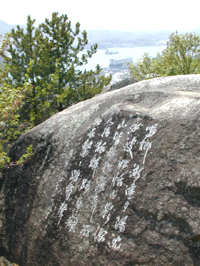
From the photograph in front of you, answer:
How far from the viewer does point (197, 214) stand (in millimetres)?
2965

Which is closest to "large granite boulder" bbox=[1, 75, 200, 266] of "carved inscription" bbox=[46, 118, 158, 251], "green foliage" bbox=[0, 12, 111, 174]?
"carved inscription" bbox=[46, 118, 158, 251]

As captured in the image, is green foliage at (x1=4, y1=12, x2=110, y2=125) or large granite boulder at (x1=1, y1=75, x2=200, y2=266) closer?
large granite boulder at (x1=1, y1=75, x2=200, y2=266)

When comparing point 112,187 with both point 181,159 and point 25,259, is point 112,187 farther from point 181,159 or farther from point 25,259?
point 25,259

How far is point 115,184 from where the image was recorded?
12.1 feet

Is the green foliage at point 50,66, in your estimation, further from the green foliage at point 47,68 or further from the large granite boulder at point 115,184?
the large granite boulder at point 115,184

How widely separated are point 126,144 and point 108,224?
1.11 metres

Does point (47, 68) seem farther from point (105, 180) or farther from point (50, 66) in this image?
point (105, 180)

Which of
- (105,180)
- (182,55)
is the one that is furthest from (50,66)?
(105,180)

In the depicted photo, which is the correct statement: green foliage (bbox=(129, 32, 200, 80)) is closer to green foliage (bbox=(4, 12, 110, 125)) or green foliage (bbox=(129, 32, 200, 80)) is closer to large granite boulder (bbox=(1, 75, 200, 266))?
green foliage (bbox=(4, 12, 110, 125))

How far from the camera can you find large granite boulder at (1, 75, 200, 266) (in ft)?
10.3

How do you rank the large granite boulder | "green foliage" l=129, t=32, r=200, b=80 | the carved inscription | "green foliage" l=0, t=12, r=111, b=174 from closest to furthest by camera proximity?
the large granite boulder
the carved inscription
"green foliage" l=0, t=12, r=111, b=174
"green foliage" l=129, t=32, r=200, b=80

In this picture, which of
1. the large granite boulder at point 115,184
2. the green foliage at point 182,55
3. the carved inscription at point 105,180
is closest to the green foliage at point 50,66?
A: the green foliage at point 182,55

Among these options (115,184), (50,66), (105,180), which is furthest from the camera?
(50,66)

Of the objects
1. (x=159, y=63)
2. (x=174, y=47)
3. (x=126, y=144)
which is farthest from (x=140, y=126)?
(x=159, y=63)
